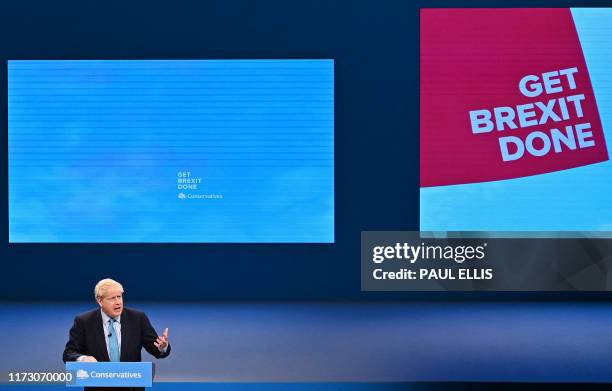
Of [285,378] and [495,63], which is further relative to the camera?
[495,63]

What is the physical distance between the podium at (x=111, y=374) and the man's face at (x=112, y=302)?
148mm

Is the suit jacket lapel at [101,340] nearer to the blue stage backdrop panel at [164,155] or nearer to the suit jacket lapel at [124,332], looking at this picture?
the suit jacket lapel at [124,332]

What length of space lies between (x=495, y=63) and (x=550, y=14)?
0.52m

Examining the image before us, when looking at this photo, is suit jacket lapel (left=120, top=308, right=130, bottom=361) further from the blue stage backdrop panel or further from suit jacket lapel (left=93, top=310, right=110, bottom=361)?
the blue stage backdrop panel

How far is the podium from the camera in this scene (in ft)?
7.13

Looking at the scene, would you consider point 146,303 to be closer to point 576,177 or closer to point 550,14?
point 576,177

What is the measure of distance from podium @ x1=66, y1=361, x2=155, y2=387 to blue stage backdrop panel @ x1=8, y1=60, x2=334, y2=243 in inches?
134

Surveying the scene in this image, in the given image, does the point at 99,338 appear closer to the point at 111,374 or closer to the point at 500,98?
the point at 111,374

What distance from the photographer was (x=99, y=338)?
227 cm

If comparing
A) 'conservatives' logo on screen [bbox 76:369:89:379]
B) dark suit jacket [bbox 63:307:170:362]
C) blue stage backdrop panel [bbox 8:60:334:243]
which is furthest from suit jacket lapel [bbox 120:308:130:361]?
blue stage backdrop panel [bbox 8:60:334:243]

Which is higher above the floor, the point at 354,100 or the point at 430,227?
the point at 354,100

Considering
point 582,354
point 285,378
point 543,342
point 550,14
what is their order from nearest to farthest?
point 285,378 → point 582,354 → point 543,342 → point 550,14

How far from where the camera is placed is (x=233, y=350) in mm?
4301

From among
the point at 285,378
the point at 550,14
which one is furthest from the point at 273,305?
the point at 550,14
